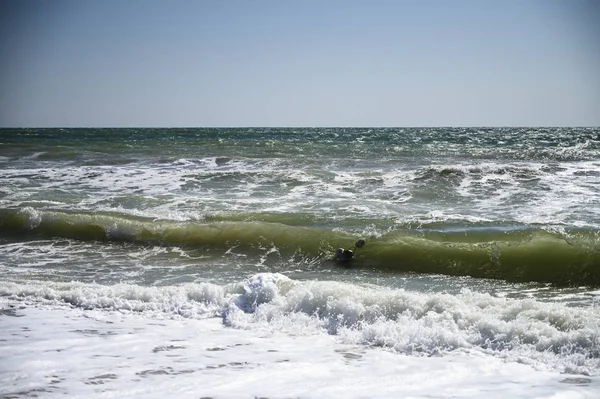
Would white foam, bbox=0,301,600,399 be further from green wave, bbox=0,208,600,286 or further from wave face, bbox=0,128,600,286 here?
green wave, bbox=0,208,600,286

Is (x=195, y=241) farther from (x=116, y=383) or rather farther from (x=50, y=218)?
(x=116, y=383)

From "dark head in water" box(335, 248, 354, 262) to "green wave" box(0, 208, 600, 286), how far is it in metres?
0.13

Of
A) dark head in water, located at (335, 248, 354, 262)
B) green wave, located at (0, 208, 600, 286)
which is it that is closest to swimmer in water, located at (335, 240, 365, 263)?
dark head in water, located at (335, 248, 354, 262)

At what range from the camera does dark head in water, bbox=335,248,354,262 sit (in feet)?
28.6

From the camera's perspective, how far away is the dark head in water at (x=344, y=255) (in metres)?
8.72

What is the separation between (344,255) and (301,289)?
281 cm

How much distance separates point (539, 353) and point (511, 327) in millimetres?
398

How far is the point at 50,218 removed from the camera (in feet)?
36.6

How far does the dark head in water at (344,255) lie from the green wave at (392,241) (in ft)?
0.41

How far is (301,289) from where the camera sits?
239 inches

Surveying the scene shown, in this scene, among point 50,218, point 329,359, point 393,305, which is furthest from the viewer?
point 50,218

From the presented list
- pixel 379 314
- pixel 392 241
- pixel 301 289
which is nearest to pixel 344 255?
pixel 392 241

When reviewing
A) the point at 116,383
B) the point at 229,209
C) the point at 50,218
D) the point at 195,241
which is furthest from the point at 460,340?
the point at 50,218

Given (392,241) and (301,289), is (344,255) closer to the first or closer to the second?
(392,241)
